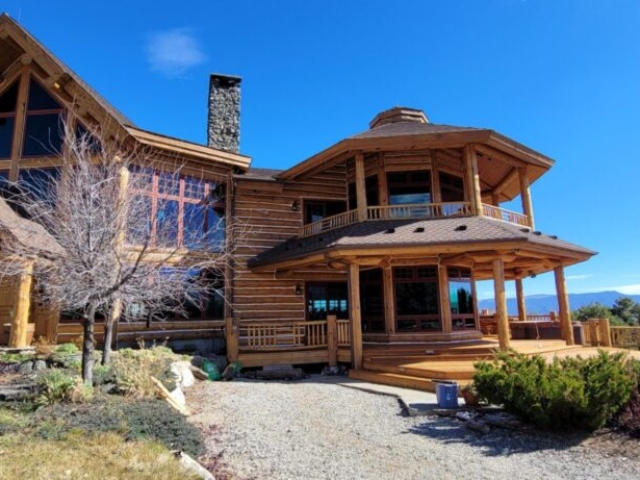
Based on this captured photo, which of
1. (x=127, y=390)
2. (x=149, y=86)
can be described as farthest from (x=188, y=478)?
(x=149, y=86)

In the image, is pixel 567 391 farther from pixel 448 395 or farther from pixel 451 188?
pixel 451 188

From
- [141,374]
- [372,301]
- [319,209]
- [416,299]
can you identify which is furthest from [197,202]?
[416,299]

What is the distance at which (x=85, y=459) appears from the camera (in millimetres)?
4664

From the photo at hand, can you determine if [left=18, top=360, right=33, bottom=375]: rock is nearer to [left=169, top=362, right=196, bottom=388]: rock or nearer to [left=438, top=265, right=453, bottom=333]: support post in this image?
[left=169, top=362, right=196, bottom=388]: rock

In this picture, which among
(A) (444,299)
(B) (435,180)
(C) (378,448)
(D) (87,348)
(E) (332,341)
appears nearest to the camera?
(C) (378,448)

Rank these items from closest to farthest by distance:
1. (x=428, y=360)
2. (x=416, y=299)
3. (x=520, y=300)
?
1. (x=428, y=360)
2. (x=416, y=299)
3. (x=520, y=300)

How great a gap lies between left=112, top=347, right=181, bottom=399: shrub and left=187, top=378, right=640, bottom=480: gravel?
914 mm

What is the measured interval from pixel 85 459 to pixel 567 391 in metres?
6.53

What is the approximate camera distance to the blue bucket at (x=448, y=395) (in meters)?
7.89

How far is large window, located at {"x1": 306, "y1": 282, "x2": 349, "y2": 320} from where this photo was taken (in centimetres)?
1608

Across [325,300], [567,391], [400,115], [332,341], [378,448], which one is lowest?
[378,448]

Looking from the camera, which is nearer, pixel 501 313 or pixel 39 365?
pixel 39 365

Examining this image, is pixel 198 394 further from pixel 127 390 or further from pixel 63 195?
pixel 63 195

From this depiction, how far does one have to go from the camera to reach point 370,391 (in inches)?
392
